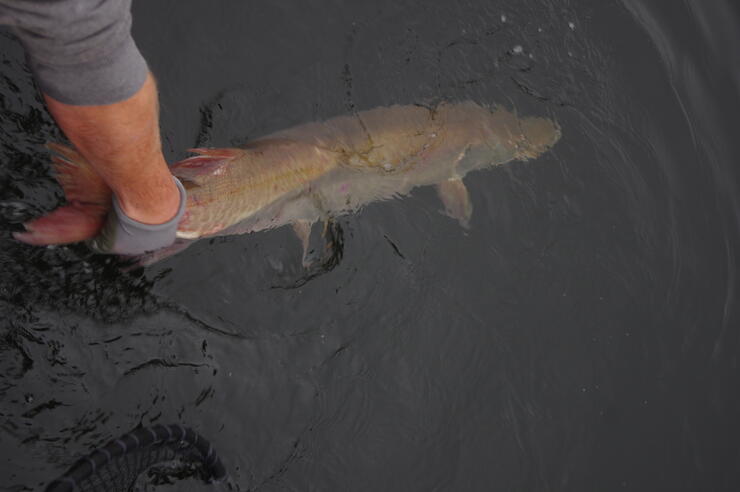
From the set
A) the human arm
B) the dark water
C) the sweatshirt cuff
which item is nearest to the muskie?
the dark water

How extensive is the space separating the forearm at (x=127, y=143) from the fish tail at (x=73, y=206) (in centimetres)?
31

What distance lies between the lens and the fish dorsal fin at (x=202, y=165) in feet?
10.4

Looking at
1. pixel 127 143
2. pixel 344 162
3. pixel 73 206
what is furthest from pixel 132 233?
pixel 344 162

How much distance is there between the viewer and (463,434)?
4.18m

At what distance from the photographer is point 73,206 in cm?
278

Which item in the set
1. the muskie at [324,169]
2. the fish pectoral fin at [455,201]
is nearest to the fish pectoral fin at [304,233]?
the muskie at [324,169]

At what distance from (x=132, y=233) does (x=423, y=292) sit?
217 centimetres

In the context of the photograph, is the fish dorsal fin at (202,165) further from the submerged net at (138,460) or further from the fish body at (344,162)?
the submerged net at (138,460)

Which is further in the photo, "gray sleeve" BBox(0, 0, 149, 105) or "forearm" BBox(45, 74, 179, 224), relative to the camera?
"forearm" BBox(45, 74, 179, 224)

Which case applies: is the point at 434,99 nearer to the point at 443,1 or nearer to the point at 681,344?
the point at 443,1

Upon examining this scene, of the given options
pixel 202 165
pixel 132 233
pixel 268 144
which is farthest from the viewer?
pixel 268 144

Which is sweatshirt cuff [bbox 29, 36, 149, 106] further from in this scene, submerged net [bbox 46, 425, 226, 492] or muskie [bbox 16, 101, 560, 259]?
submerged net [bbox 46, 425, 226, 492]

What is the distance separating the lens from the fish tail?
2.67m

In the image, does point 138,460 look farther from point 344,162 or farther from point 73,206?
point 344,162
